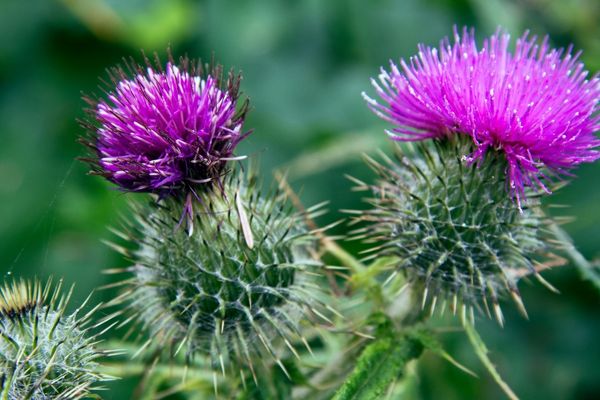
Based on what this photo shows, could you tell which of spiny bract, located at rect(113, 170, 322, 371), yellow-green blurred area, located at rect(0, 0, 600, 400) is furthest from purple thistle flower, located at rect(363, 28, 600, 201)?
yellow-green blurred area, located at rect(0, 0, 600, 400)

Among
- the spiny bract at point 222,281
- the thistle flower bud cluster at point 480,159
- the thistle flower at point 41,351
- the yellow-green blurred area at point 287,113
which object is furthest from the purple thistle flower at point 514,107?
the thistle flower at point 41,351

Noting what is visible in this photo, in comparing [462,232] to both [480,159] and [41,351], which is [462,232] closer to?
[480,159]

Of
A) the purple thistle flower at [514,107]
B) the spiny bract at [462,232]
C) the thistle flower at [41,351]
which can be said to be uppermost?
the purple thistle flower at [514,107]

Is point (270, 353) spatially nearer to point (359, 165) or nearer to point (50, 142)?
point (359, 165)

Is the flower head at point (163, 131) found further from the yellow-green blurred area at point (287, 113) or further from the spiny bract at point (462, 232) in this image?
the yellow-green blurred area at point (287, 113)

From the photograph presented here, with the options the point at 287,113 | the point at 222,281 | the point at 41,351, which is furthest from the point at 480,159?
the point at 287,113

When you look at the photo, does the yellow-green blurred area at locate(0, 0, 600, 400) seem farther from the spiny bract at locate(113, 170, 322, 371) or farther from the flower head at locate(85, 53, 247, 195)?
the flower head at locate(85, 53, 247, 195)
